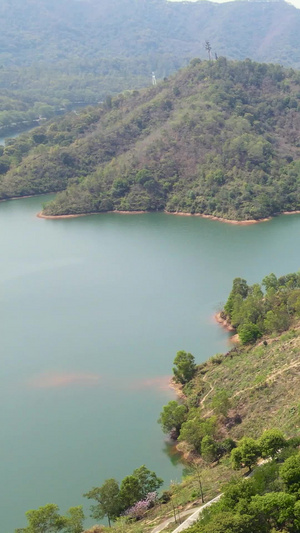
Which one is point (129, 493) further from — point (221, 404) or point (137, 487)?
point (221, 404)

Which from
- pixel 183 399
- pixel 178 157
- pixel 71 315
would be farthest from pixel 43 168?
pixel 183 399

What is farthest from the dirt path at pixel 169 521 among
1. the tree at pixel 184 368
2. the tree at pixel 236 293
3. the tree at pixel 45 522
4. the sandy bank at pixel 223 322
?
the tree at pixel 236 293

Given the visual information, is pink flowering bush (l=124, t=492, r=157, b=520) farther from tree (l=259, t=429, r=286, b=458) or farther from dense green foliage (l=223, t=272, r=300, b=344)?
dense green foliage (l=223, t=272, r=300, b=344)

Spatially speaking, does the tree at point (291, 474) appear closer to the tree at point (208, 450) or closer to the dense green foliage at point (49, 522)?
the tree at point (208, 450)

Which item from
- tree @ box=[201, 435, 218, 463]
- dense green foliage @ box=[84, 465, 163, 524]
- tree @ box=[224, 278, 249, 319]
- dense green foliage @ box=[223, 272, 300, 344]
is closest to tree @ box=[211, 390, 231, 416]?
tree @ box=[201, 435, 218, 463]

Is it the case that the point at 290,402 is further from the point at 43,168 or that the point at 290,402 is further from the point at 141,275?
the point at 43,168

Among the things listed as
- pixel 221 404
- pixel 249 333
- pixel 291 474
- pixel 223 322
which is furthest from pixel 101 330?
pixel 291 474
